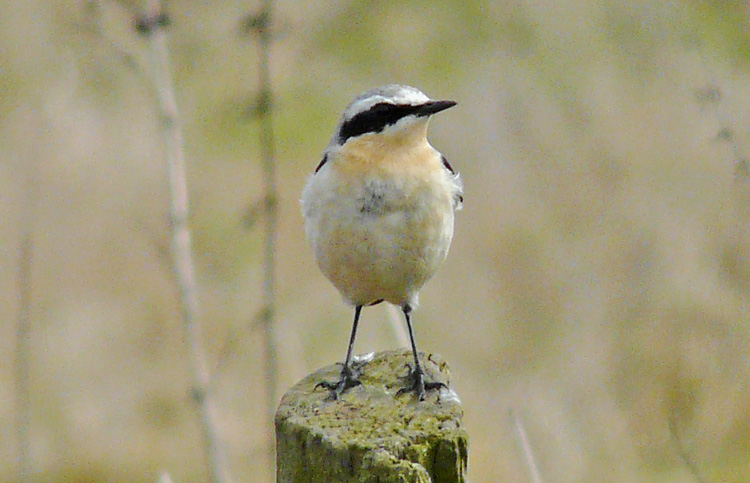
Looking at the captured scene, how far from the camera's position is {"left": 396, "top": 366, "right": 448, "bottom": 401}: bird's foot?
2863 millimetres

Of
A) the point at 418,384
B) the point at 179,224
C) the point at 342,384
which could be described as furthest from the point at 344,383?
the point at 179,224

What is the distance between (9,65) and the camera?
6.55 metres

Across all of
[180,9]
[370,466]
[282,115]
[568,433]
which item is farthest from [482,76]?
[370,466]

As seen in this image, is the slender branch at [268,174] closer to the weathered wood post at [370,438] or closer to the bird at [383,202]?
the bird at [383,202]

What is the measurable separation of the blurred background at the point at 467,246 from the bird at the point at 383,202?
176 cm

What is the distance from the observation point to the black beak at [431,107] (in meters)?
3.21

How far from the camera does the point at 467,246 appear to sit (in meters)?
6.39

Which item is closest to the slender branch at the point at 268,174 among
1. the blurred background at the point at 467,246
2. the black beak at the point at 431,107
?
the black beak at the point at 431,107

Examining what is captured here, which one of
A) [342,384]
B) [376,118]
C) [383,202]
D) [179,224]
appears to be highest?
[376,118]

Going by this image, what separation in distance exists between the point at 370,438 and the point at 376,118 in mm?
1286

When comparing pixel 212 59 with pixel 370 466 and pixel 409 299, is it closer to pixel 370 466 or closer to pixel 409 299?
pixel 409 299

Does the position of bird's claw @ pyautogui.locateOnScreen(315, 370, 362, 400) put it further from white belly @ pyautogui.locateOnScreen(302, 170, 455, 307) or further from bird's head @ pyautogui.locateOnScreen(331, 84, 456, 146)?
bird's head @ pyautogui.locateOnScreen(331, 84, 456, 146)

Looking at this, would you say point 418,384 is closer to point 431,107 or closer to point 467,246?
point 431,107

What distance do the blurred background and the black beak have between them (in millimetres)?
2049
